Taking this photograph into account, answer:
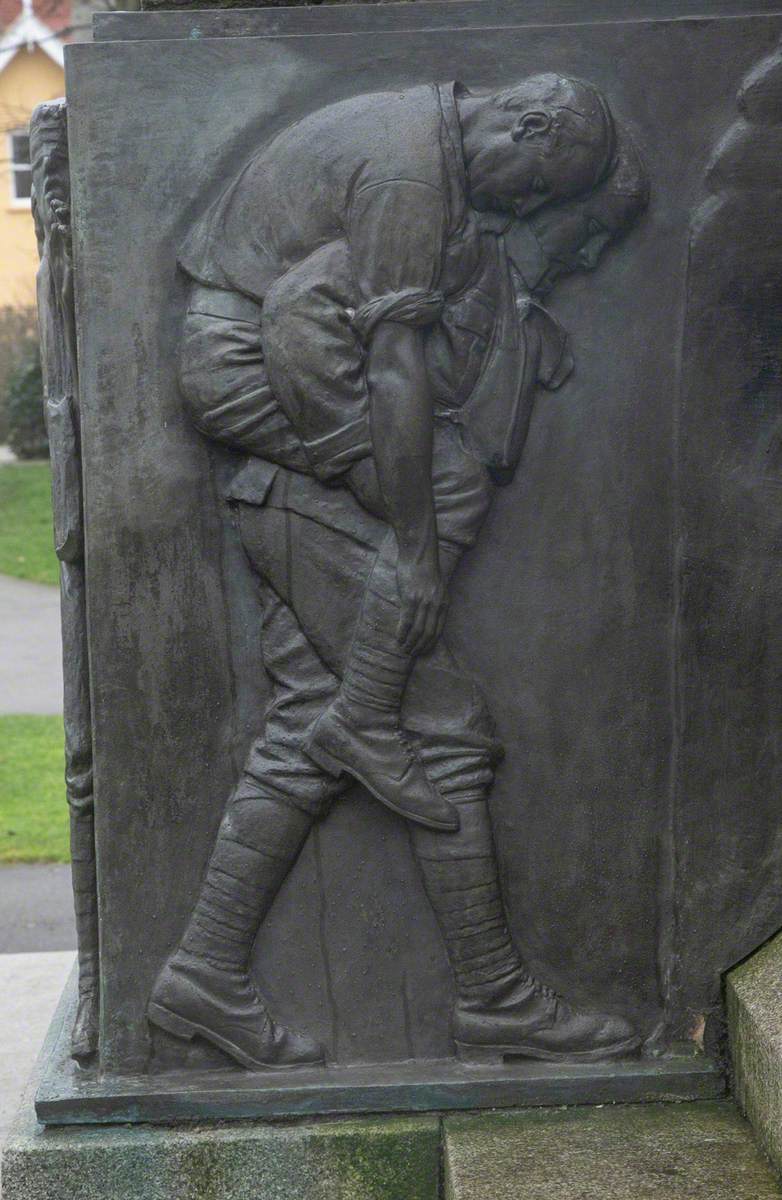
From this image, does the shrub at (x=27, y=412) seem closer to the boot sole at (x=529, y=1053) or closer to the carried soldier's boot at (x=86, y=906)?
the carried soldier's boot at (x=86, y=906)

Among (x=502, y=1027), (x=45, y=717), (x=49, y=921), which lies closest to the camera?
(x=502, y=1027)

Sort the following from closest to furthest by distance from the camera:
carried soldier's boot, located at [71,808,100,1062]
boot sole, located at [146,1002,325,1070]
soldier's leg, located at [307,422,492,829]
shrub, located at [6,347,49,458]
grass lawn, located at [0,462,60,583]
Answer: soldier's leg, located at [307,422,492,829], boot sole, located at [146,1002,325,1070], carried soldier's boot, located at [71,808,100,1062], grass lawn, located at [0,462,60,583], shrub, located at [6,347,49,458]

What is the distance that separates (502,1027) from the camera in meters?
3.28

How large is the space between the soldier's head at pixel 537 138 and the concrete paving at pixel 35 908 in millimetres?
3601

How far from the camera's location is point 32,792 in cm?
783

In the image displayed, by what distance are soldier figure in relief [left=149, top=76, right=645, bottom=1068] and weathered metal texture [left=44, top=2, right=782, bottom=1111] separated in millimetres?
55

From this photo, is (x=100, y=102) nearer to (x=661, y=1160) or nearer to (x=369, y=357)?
(x=369, y=357)

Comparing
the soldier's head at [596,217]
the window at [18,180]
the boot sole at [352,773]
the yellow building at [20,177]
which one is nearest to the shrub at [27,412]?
the yellow building at [20,177]

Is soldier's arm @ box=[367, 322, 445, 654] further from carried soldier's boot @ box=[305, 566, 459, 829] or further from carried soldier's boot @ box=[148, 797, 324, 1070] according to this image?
carried soldier's boot @ box=[148, 797, 324, 1070]

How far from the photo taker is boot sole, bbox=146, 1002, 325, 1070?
3258 mm

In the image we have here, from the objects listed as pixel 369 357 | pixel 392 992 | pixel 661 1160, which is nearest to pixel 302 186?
pixel 369 357

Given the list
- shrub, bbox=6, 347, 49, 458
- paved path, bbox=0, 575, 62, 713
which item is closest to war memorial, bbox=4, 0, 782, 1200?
paved path, bbox=0, 575, 62, 713

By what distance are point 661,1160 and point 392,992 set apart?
2.02ft

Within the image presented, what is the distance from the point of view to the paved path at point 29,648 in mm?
9828
